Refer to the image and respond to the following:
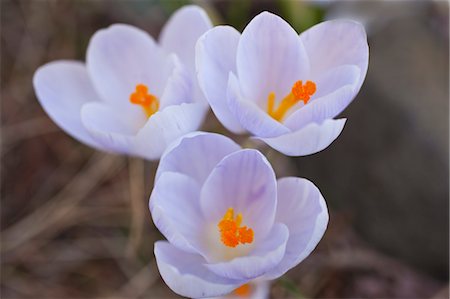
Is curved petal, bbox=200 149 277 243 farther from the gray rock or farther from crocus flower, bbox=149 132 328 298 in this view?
the gray rock

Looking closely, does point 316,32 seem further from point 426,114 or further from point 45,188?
point 45,188

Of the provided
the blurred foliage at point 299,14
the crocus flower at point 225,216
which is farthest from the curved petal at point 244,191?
the blurred foliage at point 299,14

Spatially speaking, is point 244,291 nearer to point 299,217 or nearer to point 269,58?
point 299,217

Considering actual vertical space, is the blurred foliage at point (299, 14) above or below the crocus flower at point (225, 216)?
below

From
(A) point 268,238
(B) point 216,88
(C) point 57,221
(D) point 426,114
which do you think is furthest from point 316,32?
(C) point 57,221

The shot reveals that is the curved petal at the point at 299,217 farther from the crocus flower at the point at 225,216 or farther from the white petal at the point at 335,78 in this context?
the white petal at the point at 335,78

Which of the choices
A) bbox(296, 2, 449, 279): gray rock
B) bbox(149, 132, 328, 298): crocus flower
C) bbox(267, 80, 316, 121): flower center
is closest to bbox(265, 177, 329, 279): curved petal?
bbox(149, 132, 328, 298): crocus flower

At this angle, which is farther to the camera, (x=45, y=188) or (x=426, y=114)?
(x=45, y=188)

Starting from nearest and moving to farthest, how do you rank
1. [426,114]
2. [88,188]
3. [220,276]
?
1. [220,276]
2. [426,114]
3. [88,188]
